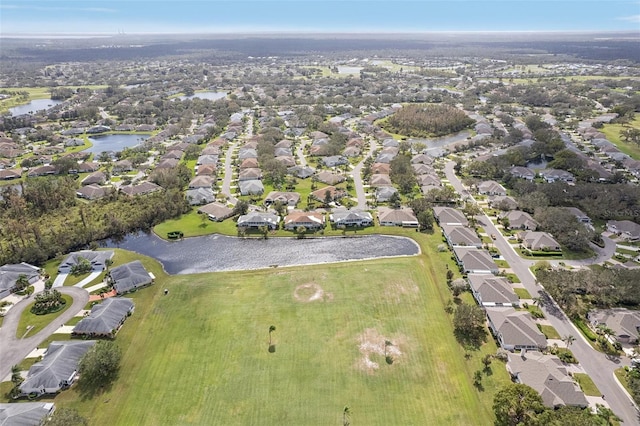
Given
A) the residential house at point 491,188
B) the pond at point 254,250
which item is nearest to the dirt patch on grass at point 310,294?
the pond at point 254,250

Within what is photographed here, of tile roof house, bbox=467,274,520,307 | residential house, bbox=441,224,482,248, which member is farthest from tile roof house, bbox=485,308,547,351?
residential house, bbox=441,224,482,248

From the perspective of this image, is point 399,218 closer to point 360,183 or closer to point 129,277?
point 360,183

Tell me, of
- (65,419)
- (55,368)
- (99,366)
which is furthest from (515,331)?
(55,368)

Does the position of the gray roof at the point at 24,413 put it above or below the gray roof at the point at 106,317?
below

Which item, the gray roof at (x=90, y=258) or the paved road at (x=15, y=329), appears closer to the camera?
the paved road at (x=15, y=329)

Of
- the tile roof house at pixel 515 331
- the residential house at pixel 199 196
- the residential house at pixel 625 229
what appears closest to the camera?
the tile roof house at pixel 515 331

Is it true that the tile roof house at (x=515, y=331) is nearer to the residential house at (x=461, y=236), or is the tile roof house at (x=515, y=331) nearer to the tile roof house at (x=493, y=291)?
the tile roof house at (x=493, y=291)

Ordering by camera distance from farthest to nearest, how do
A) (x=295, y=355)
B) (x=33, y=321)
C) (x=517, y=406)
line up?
1. (x=33, y=321)
2. (x=295, y=355)
3. (x=517, y=406)
